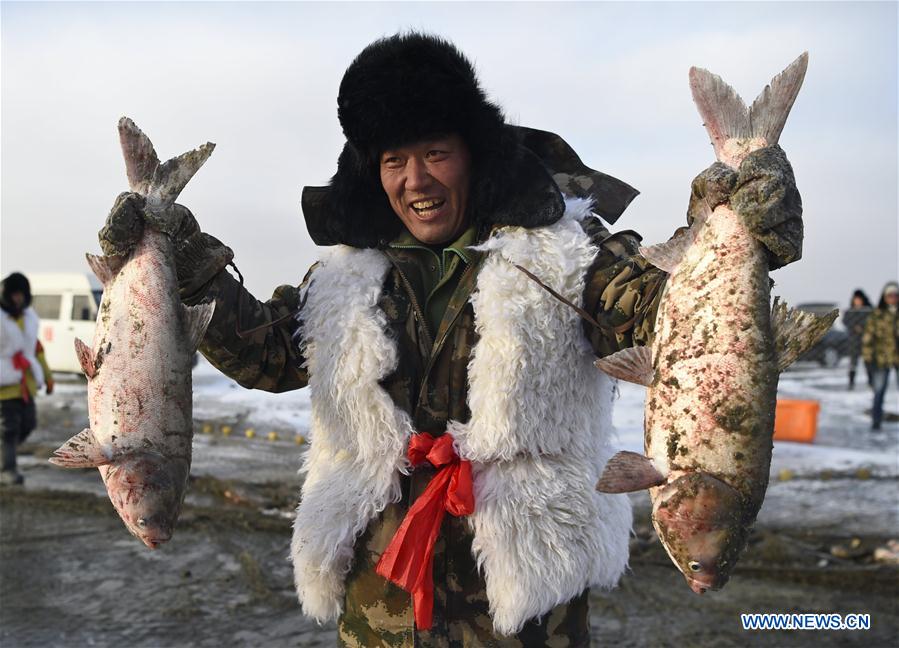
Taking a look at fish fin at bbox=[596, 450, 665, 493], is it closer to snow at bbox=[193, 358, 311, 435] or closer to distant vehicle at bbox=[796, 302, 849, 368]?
snow at bbox=[193, 358, 311, 435]

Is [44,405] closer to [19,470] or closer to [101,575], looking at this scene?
[19,470]

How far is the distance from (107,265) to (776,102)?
6.81ft

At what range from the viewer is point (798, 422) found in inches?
375

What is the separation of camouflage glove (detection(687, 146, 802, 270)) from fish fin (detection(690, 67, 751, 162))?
0.13 metres

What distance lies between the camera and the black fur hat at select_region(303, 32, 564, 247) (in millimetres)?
2688

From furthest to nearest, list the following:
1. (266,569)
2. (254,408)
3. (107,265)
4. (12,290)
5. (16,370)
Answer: (254,408) → (12,290) → (16,370) → (266,569) → (107,265)

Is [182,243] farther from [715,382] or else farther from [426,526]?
[715,382]

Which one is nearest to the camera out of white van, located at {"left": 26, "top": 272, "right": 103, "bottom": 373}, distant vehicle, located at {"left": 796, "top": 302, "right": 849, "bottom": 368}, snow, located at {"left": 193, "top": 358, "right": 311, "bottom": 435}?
snow, located at {"left": 193, "top": 358, "right": 311, "bottom": 435}

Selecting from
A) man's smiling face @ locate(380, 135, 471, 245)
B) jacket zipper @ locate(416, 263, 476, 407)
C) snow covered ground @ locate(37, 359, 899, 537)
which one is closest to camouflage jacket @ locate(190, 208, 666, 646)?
jacket zipper @ locate(416, 263, 476, 407)

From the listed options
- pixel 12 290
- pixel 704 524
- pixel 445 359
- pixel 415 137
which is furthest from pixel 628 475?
pixel 12 290

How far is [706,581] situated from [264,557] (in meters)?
4.39

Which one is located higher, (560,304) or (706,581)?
(560,304)

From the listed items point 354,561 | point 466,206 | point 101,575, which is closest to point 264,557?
point 101,575

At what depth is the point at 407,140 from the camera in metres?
2.71
